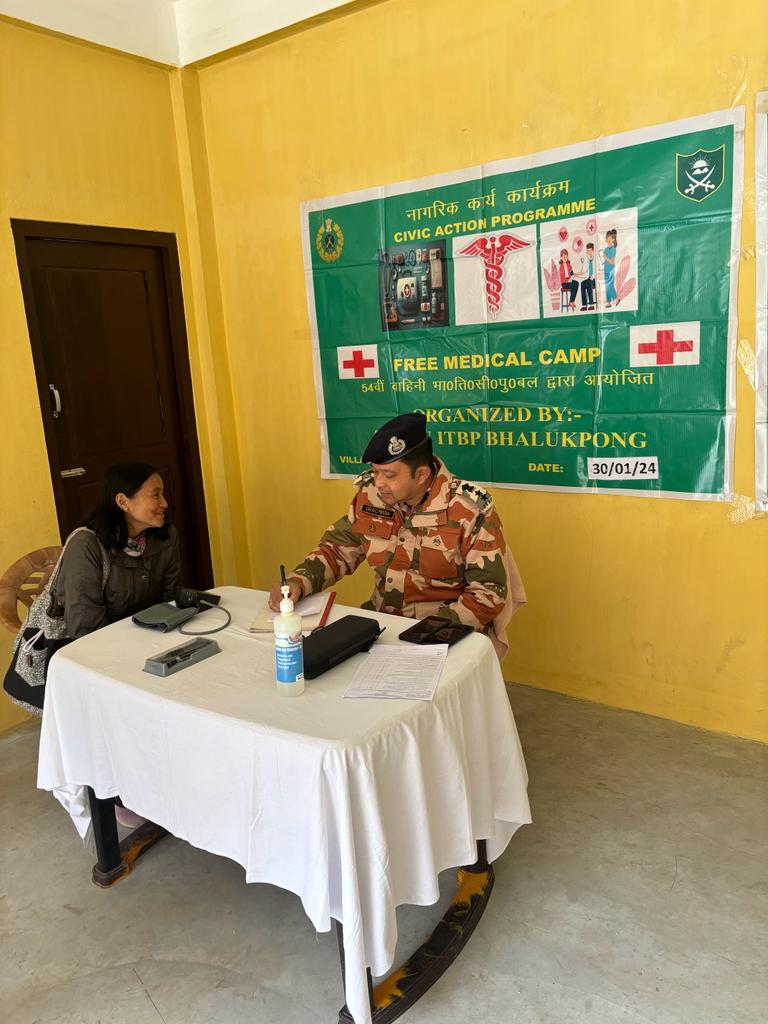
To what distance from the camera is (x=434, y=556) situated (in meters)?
2.20

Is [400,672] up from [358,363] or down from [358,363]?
down

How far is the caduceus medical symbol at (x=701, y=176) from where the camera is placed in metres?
2.36

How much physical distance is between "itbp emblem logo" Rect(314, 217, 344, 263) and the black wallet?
76.4 inches

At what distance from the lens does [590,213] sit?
2.59 meters

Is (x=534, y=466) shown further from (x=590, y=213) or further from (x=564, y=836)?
(x=564, y=836)

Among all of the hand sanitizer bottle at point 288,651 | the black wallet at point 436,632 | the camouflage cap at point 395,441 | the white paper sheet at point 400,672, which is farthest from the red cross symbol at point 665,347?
the hand sanitizer bottle at point 288,651

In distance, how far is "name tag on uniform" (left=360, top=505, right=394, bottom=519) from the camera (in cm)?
228

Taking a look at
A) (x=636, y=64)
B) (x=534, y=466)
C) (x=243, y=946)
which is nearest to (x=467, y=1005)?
(x=243, y=946)

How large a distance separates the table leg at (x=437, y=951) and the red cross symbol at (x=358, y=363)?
6.54ft

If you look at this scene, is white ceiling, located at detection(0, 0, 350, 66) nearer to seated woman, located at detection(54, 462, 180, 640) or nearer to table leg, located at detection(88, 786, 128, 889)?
seated woman, located at detection(54, 462, 180, 640)

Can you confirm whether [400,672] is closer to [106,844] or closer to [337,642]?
[337,642]

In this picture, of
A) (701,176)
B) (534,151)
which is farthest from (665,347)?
(534,151)

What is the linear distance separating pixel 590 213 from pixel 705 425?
2.68 ft

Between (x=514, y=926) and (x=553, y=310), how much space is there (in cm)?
196
